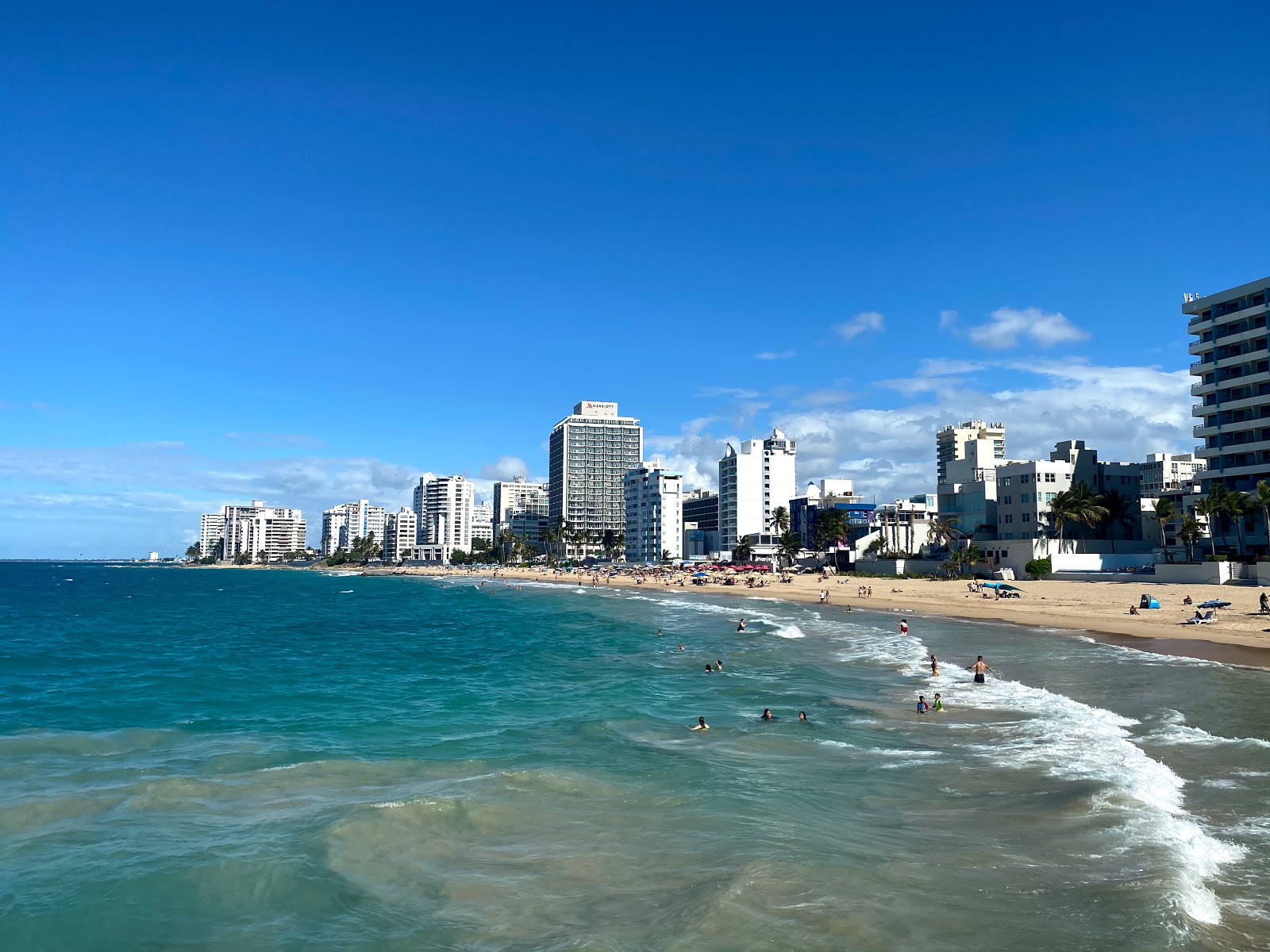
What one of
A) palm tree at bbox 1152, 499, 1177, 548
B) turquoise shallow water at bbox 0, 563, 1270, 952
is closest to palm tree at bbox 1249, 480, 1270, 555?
palm tree at bbox 1152, 499, 1177, 548

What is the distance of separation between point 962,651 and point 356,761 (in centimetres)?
3308

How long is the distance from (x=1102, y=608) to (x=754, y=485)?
119935 millimetres

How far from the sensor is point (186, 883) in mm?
14109

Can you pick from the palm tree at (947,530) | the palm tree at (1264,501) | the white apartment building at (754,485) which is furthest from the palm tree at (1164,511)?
the white apartment building at (754,485)

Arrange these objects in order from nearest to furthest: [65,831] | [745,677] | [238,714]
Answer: [65,831] < [238,714] < [745,677]

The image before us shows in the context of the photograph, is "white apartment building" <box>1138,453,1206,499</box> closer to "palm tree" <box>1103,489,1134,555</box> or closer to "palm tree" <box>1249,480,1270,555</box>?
"palm tree" <box>1103,489,1134,555</box>

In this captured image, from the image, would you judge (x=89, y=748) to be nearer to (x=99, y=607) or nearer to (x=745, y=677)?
(x=745, y=677)

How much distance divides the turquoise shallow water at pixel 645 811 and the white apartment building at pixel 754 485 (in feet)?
456

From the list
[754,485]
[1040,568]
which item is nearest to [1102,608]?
[1040,568]

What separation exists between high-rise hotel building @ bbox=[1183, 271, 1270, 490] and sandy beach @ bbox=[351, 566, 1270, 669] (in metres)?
18.0

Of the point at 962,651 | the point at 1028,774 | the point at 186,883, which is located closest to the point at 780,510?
the point at 962,651

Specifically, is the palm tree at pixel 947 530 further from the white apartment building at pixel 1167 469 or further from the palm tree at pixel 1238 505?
the white apartment building at pixel 1167 469

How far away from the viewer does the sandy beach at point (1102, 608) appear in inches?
1651

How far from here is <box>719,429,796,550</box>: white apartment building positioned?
584 feet
